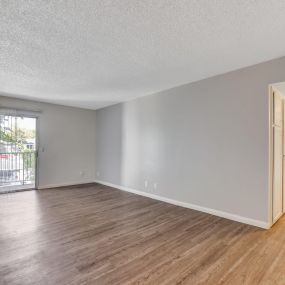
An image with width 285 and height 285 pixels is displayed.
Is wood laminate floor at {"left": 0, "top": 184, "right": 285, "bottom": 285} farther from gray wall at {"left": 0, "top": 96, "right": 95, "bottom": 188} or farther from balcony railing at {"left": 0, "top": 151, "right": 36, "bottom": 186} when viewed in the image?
gray wall at {"left": 0, "top": 96, "right": 95, "bottom": 188}

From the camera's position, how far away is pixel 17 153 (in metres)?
4.84

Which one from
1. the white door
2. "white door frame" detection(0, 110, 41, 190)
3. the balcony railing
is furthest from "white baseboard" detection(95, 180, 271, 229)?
the balcony railing

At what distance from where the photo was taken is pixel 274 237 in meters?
2.46

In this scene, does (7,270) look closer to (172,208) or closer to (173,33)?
(172,208)

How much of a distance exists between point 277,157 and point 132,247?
8.49 ft

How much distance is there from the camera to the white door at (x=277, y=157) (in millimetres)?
2887

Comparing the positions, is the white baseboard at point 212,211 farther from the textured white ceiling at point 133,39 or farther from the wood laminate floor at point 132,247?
the textured white ceiling at point 133,39

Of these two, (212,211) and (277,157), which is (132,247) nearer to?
(212,211)

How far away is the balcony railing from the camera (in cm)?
465

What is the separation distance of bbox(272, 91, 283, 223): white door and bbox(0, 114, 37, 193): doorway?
531 cm

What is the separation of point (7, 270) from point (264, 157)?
332cm

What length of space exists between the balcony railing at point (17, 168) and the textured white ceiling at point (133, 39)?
6.69ft

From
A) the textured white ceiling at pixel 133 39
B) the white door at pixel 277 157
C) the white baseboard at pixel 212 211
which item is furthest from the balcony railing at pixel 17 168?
the white door at pixel 277 157

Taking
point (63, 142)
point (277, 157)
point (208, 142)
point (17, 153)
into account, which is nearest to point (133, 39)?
point (208, 142)
